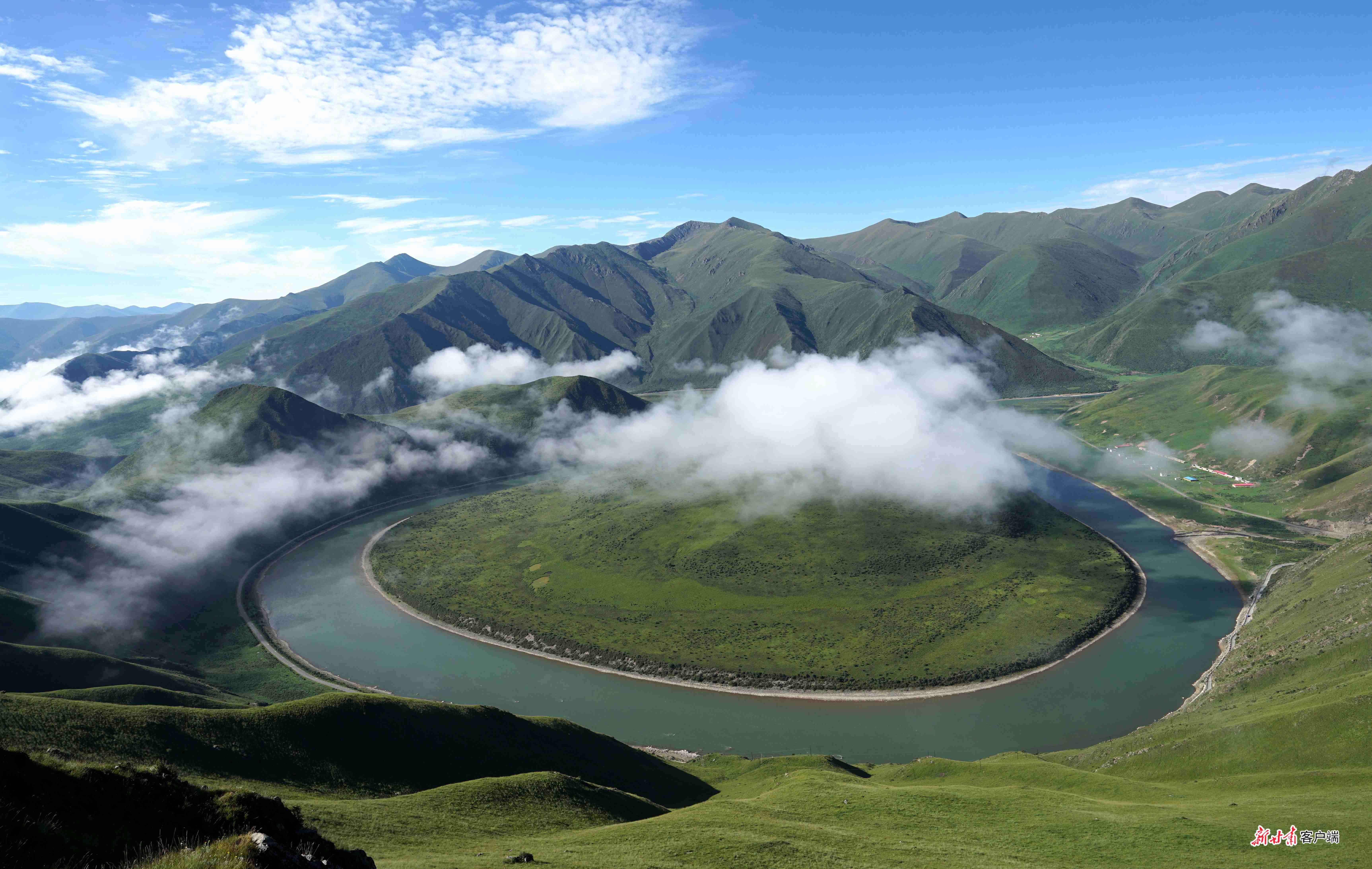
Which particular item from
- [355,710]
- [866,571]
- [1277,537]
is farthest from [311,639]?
[1277,537]

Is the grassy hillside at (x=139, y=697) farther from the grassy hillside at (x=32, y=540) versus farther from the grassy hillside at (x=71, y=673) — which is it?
the grassy hillside at (x=32, y=540)

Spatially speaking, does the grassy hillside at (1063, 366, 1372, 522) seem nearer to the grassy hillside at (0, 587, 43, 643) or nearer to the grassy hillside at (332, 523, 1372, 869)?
the grassy hillside at (332, 523, 1372, 869)

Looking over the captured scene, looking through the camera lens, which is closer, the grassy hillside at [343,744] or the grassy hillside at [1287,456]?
the grassy hillside at [343,744]

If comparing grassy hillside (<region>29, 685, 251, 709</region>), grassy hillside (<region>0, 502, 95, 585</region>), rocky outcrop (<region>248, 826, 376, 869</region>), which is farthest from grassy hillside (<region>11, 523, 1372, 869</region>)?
grassy hillside (<region>0, 502, 95, 585</region>)

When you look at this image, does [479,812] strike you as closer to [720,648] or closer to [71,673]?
[71,673]

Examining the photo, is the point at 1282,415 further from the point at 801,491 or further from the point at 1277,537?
the point at 801,491

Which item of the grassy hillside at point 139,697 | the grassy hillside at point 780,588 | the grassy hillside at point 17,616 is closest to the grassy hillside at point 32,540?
the grassy hillside at point 17,616
